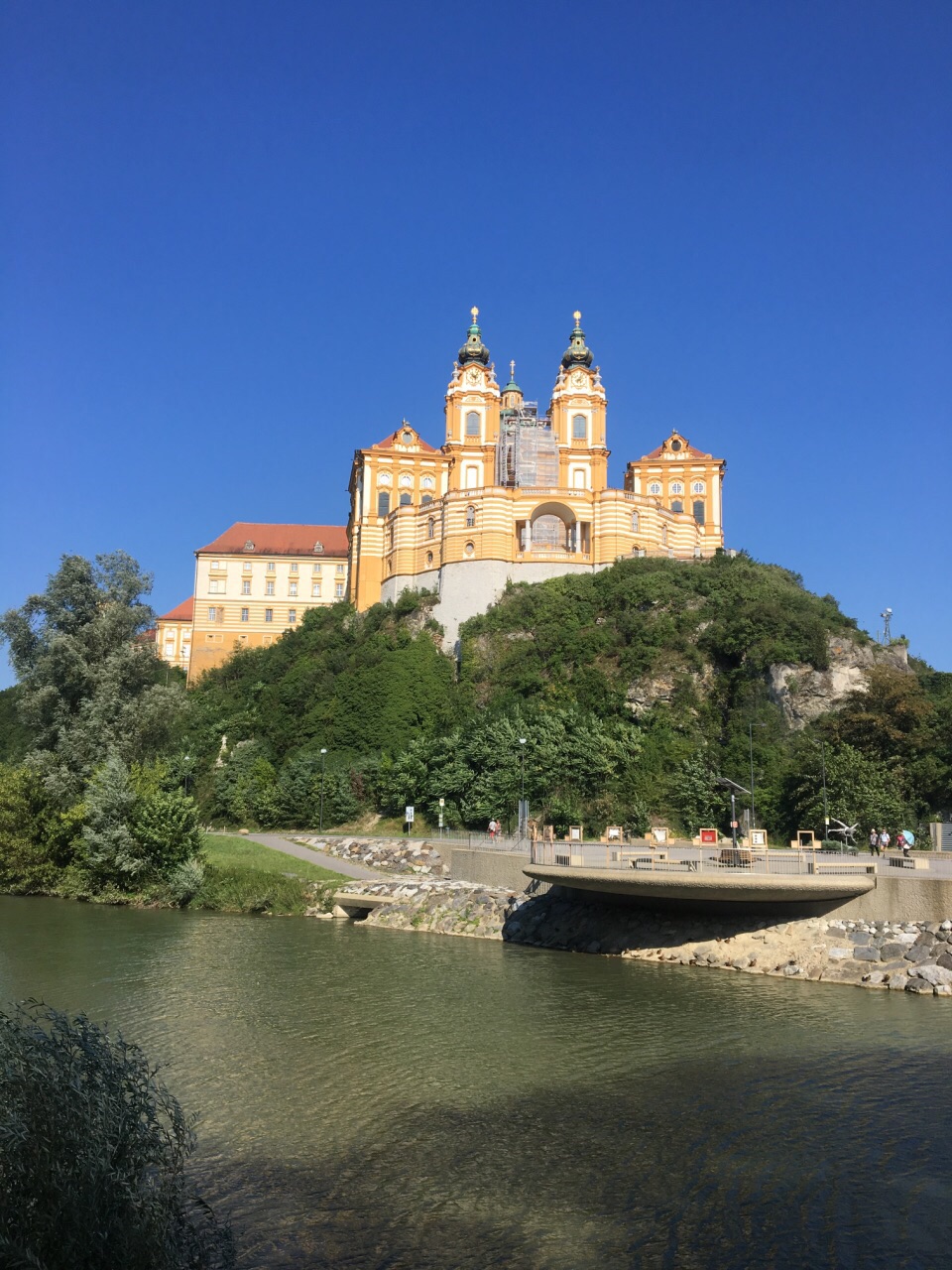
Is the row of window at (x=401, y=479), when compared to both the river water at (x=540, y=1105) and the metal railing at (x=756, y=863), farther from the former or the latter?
the river water at (x=540, y=1105)

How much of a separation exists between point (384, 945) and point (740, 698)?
2818cm

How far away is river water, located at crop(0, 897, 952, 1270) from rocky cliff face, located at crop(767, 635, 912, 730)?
26486 millimetres

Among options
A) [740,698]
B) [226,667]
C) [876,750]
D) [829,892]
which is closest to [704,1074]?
[829,892]

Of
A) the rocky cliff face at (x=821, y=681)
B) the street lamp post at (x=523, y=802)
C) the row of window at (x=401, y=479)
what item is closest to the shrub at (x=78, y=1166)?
the street lamp post at (x=523, y=802)

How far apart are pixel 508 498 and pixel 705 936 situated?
143 ft

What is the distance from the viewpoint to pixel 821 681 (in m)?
48.1

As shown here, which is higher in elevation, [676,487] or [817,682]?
[676,487]

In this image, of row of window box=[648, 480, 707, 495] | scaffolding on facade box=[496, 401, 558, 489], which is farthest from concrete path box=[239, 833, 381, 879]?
row of window box=[648, 480, 707, 495]

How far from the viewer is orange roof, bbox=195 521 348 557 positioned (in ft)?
278

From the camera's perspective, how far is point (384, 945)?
87.8 feet

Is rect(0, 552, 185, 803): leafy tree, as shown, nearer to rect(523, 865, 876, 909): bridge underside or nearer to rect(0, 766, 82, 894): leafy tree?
rect(0, 766, 82, 894): leafy tree

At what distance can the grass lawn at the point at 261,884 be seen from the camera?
3328 centimetres

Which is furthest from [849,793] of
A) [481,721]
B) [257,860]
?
[257,860]

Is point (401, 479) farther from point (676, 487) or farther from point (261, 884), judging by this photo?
point (261, 884)
